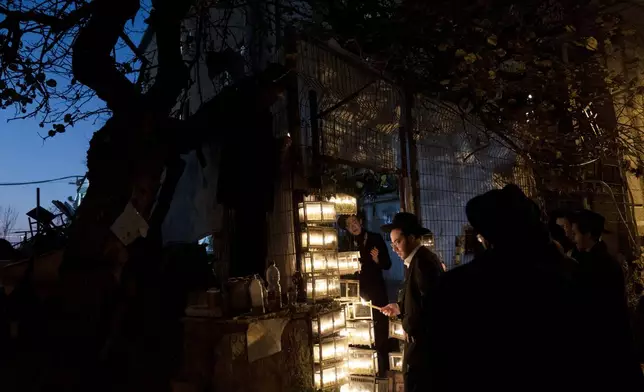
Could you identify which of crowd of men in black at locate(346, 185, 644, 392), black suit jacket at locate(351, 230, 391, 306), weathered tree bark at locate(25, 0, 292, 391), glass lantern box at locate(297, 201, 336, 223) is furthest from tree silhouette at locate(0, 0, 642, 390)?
crowd of men in black at locate(346, 185, 644, 392)

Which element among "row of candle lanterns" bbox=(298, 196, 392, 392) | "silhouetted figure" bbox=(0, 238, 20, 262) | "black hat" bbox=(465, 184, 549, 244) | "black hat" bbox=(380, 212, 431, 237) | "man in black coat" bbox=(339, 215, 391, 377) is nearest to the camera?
"black hat" bbox=(465, 184, 549, 244)

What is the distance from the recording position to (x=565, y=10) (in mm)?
7789

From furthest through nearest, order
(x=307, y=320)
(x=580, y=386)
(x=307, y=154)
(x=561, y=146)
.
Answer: (x=561, y=146), (x=307, y=154), (x=307, y=320), (x=580, y=386)

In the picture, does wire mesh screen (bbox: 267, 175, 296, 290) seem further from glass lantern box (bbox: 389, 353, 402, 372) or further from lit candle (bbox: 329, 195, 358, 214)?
glass lantern box (bbox: 389, 353, 402, 372)

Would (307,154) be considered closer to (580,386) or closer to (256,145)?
(256,145)

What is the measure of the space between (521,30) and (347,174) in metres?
3.56

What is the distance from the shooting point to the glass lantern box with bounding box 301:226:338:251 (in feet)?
19.5

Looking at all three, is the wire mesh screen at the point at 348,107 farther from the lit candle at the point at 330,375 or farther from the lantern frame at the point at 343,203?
the lit candle at the point at 330,375

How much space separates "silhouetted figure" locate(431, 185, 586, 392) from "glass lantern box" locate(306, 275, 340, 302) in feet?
12.5

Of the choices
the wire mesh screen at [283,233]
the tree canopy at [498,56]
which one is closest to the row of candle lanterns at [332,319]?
the wire mesh screen at [283,233]

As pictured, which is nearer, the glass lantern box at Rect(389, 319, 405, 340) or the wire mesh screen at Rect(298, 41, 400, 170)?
the glass lantern box at Rect(389, 319, 405, 340)

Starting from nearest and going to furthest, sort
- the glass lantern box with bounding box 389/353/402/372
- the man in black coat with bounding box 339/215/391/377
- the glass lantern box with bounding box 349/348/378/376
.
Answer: the glass lantern box with bounding box 349/348/378/376, the glass lantern box with bounding box 389/353/402/372, the man in black coat with bounding box 339/215/391/377

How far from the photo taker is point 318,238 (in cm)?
603

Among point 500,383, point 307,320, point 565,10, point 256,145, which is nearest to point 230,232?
point 256,145
